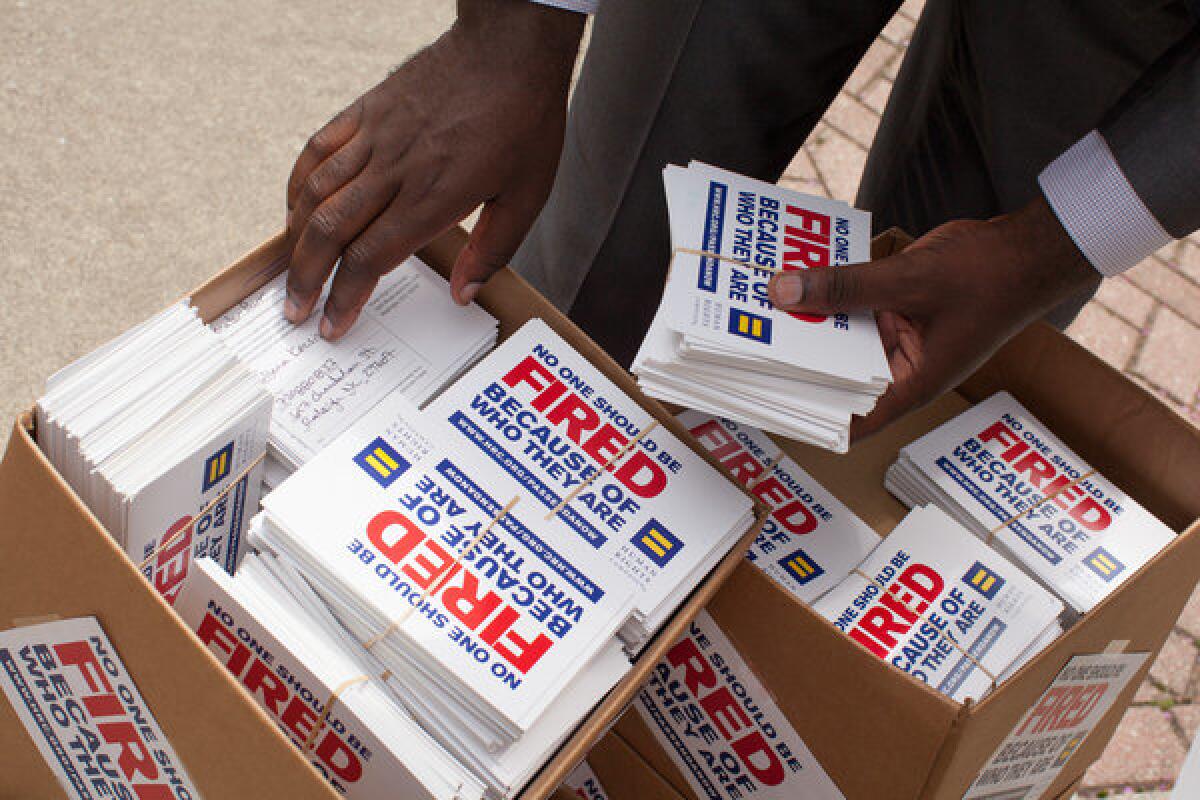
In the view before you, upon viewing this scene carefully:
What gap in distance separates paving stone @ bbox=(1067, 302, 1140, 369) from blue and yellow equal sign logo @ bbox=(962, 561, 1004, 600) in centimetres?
179

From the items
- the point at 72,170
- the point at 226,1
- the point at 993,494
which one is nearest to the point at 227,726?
the point at 993,494

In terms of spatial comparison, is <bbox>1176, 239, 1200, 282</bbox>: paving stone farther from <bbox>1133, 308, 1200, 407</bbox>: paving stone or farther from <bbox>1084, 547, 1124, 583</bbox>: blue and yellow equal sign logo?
<bbox>1084, 547, 1124, 583</bbox>: blue and yellow equal sign logo

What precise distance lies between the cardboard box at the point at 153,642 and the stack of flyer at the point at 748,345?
12.0 inches

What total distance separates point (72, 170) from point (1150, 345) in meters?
2.78

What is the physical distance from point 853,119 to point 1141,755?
1879mm

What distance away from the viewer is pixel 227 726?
0.99 metres

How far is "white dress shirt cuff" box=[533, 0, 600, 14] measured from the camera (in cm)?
144

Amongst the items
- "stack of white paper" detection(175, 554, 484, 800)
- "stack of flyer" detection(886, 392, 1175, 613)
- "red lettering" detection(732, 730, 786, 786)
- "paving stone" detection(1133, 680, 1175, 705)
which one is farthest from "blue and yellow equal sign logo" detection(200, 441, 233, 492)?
"paving stone" detection(1133, 680, 1175, 705)

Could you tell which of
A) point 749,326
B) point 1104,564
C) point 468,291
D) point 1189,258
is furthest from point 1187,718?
point 468,291

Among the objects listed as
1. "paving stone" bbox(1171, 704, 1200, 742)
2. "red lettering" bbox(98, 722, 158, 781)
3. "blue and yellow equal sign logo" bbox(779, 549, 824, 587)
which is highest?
"red lettering" bbox(98, 722, 158, 781)

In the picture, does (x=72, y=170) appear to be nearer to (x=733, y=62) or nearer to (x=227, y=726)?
(x=733, y=62)

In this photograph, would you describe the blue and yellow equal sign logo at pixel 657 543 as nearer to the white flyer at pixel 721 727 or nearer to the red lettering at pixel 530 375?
the white flyer at pixel 721 727

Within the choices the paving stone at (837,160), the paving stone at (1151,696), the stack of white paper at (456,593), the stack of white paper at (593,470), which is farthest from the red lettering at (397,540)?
the paving stone at (837,160)

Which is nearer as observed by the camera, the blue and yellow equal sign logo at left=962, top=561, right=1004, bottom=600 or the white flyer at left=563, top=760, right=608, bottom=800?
the blue and yellow equal sign logo at left=962, top=561, right=1004, bottom=600
